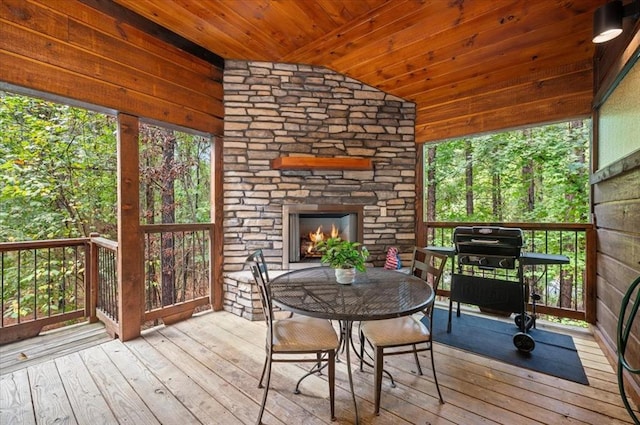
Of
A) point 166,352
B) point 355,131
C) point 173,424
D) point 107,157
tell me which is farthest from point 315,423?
point 107,157

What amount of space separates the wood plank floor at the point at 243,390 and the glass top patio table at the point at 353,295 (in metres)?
0.69

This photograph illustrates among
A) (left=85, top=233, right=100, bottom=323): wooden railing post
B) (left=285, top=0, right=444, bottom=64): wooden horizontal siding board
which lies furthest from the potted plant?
(left=85, top=233, right=100, bottom=323): wooden railing post

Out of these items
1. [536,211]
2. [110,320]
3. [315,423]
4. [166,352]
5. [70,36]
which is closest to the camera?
[315,423]

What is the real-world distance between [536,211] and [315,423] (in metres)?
5.93

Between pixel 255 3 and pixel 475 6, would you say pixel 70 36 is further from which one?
pixel 475 6

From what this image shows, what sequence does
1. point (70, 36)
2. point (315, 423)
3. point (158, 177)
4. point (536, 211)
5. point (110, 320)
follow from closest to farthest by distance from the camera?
point (315, 423), point (70, 36), point (110, 320), point (158, 177), point (536, 211)

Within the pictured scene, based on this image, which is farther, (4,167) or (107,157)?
(107,157)

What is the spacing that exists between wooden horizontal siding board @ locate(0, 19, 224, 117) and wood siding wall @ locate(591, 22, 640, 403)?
3.80 metres

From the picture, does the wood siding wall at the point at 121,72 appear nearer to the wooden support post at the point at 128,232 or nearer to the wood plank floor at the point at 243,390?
the wooden support post at the point at 128,232

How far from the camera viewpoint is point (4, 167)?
3459mm

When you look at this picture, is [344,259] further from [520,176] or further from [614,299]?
[520,176]

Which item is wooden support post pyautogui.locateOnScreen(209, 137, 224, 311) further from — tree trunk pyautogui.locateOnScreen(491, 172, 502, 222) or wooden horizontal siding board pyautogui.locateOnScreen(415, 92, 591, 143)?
tree trunk pyautogui.locateOnScreen(491, 172, 502, 222)

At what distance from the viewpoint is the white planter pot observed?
6.84 feet

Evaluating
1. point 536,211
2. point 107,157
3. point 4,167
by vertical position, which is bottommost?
point 536,211
